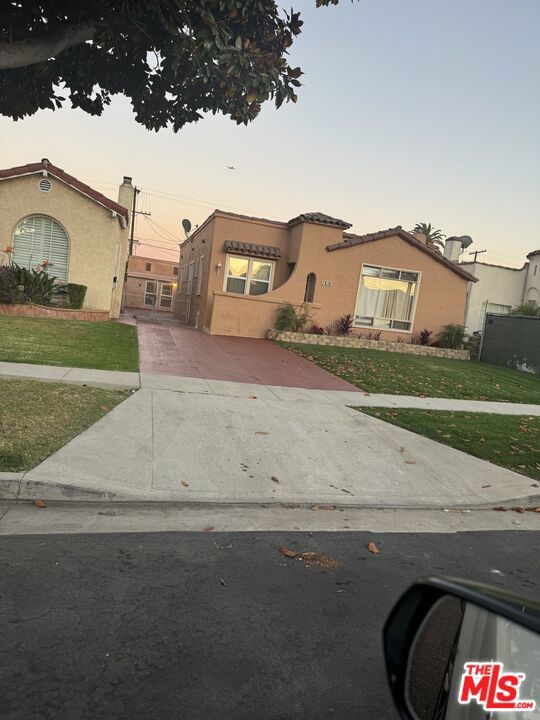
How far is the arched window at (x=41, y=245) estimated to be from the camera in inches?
711

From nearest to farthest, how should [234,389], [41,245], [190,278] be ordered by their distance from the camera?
[234,389], [41,245], [190,278]

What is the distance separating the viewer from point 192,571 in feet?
11.6

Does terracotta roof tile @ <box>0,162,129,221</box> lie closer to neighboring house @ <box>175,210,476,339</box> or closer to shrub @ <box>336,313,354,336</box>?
neighboring house @ <box>175,210,476,339</box>

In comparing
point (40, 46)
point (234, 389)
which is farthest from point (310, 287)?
point (40, 46)

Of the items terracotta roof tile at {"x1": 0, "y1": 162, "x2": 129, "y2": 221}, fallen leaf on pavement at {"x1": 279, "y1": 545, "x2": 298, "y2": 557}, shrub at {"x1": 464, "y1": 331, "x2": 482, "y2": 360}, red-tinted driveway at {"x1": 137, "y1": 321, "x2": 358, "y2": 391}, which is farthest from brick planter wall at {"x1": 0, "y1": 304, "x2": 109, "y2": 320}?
shrub at {"x1": 464, "y1": 331, "x2": 482, "y2": 360}

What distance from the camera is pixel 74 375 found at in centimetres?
837

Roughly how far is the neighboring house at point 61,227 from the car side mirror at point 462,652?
18.9m

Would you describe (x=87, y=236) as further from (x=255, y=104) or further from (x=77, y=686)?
(x=77, y=686)

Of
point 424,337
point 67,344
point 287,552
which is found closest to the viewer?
point 287,552

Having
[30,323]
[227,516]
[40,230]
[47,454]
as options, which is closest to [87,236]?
[40,230]

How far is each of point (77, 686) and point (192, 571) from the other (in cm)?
A: 122

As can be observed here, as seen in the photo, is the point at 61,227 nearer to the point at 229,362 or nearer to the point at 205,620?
the point at 229,362

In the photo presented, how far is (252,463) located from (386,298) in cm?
1670

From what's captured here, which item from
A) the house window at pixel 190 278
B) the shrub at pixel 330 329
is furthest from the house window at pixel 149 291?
the shrub at pixel 330 329
